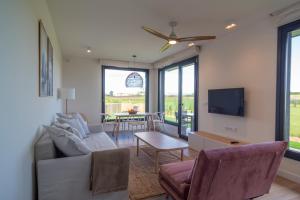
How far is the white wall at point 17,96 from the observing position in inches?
42.4

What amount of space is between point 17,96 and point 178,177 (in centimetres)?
162

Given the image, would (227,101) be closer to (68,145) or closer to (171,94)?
(171,94)

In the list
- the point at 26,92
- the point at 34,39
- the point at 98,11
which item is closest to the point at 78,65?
the point at 98,11

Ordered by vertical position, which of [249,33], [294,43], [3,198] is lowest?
[3,198]

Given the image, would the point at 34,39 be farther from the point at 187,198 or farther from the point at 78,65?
the point at 78,65

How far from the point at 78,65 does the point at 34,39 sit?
4224 mm

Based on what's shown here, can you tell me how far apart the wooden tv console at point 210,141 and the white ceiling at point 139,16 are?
2227mm

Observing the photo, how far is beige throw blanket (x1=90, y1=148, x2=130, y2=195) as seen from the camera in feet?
6.01

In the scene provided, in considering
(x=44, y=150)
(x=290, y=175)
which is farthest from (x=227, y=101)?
(x=44, y=150)

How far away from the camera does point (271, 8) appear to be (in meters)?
2.66

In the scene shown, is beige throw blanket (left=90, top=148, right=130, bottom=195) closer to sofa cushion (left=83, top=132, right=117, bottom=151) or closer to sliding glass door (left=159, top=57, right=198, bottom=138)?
sofa cushion (left=83, top=132, right=117, bottom=151)

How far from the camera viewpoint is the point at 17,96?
1.30 meters

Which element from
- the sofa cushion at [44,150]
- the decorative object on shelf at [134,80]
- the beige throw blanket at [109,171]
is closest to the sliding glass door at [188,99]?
the decorative object on shelf at [134,80]

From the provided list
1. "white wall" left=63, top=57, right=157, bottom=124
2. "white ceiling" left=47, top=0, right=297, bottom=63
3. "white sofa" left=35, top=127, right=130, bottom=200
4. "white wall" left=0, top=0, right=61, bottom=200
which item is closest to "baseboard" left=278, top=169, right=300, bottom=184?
"white ceiling" left=47, top=0, right=297, bottom=63
